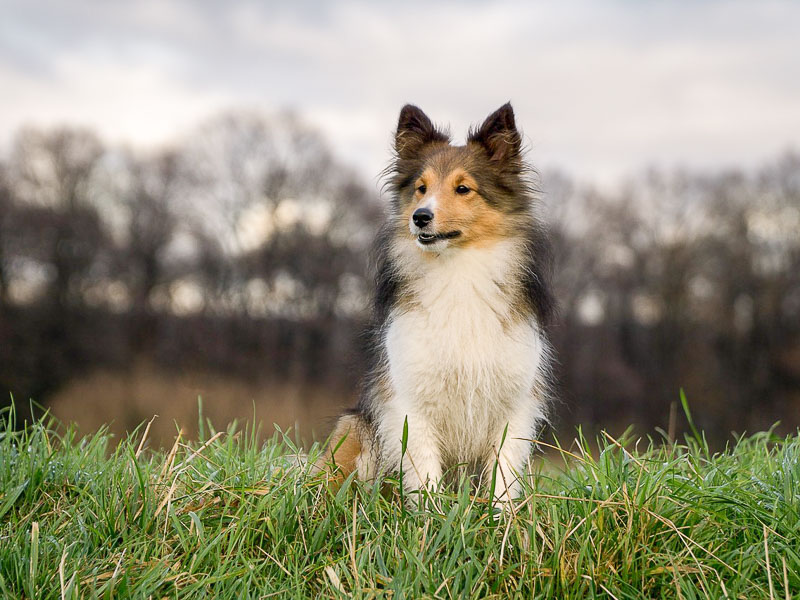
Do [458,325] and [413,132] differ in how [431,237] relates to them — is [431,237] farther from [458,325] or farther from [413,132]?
[413,132]

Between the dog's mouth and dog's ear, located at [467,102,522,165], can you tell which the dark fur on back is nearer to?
dog's ear, located at [467,102,522,165]

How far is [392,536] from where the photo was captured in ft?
11.1

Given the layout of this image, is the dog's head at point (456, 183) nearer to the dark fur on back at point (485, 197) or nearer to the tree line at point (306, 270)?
the dark fur on back at point (485, 197)

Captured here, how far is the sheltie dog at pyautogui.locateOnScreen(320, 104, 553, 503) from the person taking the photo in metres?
4.02

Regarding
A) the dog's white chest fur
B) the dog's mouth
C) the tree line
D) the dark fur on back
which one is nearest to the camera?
the dog's white chest fur

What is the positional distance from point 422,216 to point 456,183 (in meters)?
0.38

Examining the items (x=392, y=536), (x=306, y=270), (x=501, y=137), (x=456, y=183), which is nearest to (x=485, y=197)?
(x=456, y=183)

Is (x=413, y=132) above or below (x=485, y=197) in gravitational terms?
above

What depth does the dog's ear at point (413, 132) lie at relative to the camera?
15.5 ft

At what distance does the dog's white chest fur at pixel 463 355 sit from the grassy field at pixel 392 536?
0.46 metres

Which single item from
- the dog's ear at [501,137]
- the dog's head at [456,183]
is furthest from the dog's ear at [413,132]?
the dog's ear at [501,137]

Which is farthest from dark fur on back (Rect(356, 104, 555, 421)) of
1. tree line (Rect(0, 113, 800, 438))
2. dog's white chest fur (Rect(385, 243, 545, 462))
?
tree line (Rect(0, 113, 800, 438))

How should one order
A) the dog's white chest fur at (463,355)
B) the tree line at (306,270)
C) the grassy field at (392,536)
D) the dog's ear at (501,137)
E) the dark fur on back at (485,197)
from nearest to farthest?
the grassy field at (392,536) < the dog's white chest fur at (463,355) < the dark fur on back at (485,197) < the dog's ear at (501,137) < the tree line at (306,270)

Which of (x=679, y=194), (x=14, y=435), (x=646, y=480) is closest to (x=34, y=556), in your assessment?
(x=14, y=435)
